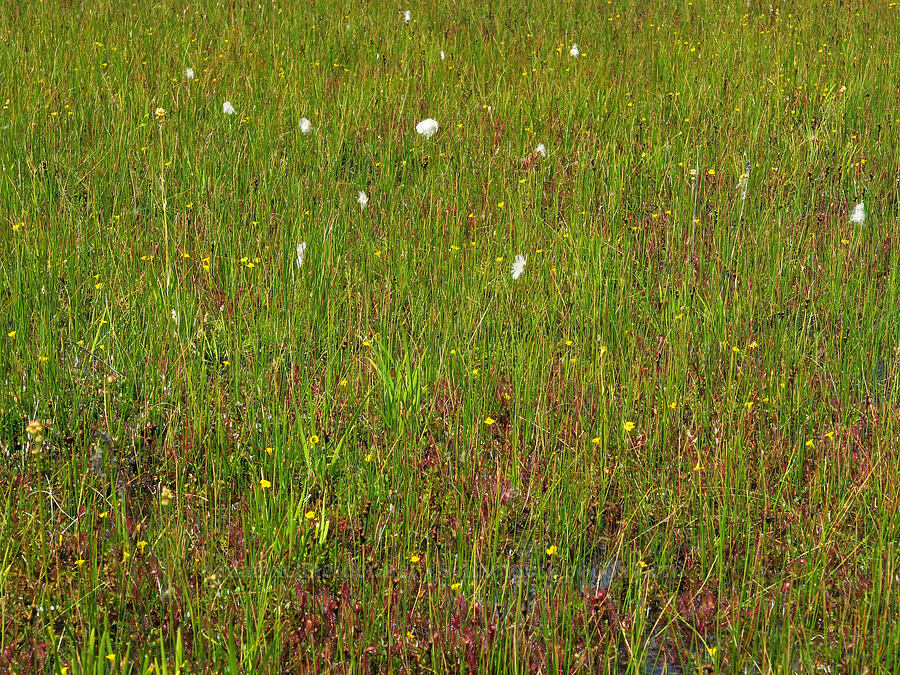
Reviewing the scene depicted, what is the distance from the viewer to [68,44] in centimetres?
604

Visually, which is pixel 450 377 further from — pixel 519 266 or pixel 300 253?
pixel 300 253

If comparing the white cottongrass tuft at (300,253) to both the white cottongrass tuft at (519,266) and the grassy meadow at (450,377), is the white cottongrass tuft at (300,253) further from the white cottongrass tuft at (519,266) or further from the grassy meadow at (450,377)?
the white cottongrass tuft at (519,266)

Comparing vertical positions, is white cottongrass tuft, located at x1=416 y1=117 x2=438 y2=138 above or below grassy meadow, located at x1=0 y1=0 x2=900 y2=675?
above

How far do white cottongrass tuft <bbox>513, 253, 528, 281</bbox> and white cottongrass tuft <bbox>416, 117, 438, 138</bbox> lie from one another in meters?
1.53

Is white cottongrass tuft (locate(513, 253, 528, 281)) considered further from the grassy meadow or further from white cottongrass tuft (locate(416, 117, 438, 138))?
white cottongrass tuft (locate(416, 117, 438, 138))

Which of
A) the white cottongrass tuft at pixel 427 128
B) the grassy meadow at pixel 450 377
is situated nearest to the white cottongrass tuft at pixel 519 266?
the grassy meadow at pixel 450 377

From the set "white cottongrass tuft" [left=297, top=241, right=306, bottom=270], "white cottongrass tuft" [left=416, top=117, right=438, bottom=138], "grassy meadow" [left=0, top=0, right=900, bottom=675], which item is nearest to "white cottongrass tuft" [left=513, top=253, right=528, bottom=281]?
"grassy meadow" [left=0, top=0, right=900, bottom=675]

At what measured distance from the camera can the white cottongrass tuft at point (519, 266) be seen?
3.29m

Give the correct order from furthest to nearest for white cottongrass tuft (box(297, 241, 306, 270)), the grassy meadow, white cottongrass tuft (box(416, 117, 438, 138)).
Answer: white cottongrass tuft (box(416, 117, 438, 138))
white cottongrass tuft (box(297, 241, 306, 270))
the grassy meadow

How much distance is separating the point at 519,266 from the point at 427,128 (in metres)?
1.62

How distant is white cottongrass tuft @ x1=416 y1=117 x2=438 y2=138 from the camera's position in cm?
467

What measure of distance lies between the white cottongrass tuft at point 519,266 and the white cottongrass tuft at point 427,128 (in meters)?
1.53

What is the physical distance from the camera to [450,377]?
271 centimetres

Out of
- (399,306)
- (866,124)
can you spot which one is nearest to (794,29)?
(866,124)
